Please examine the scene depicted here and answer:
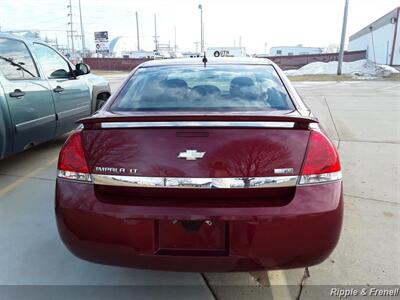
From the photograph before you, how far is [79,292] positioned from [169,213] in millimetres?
1003

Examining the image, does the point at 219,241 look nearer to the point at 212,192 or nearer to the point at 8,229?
the point at 212,192

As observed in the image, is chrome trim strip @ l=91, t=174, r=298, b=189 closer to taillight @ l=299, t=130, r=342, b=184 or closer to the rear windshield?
taillight @ l=299, t=130, r=342, b=184

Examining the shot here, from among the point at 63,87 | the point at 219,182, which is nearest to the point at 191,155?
the point at 219,182

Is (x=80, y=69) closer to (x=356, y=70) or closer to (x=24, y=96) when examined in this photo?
(x=24, y=96)

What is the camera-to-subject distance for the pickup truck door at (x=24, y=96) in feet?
14.6

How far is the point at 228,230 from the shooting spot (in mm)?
2094

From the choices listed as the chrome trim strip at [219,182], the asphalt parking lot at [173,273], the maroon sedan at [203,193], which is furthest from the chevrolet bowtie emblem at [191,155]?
the asphalt parking lot at [173,273]

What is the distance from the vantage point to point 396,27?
36.1 metres

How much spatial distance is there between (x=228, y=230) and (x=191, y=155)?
0.45 meters

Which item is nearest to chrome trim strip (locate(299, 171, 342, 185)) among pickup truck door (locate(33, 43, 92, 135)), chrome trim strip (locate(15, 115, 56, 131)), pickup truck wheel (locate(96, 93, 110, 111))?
chrome trim strip (locate(15, 115, 56, 131))

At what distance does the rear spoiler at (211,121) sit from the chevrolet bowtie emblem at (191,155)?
16cm

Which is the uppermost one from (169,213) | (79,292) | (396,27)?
(396,27)

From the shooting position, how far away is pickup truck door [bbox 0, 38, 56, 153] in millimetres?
4461

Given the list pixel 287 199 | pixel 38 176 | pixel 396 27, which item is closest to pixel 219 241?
pixel 287 199
